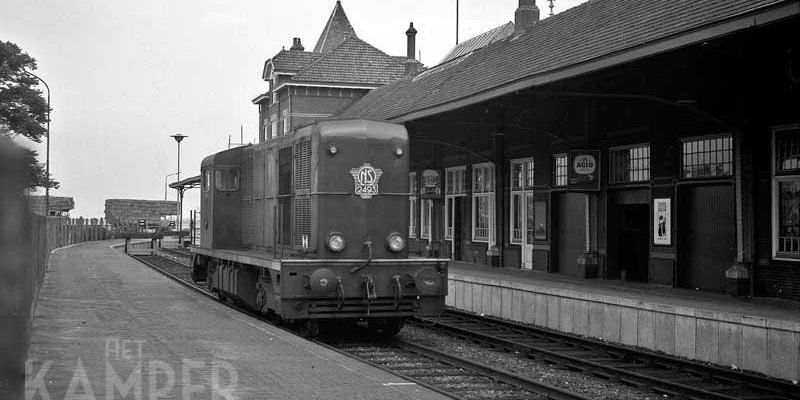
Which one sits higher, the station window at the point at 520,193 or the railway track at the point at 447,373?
the station window at the point at 520,193

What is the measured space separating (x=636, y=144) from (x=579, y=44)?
287 centimetres

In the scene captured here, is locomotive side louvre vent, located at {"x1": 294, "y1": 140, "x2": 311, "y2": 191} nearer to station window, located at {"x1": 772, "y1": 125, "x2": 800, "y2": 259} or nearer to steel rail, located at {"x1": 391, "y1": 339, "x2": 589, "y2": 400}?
steel rail, located at {"x1": 391, "y1": 339, "x2": 589, "y2": 400}

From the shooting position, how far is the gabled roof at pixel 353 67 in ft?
153

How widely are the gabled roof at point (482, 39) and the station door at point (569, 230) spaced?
578 inches

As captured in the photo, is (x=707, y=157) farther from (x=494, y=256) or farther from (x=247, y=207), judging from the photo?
(x=247, y=207)

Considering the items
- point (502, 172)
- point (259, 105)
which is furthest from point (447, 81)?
point (259, 105)

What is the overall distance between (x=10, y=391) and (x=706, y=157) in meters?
15.0

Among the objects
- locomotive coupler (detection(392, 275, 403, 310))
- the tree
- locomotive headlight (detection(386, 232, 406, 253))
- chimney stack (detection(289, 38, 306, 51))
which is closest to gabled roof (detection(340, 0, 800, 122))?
locomotive headlight (detection(386, 232, 406, 253))

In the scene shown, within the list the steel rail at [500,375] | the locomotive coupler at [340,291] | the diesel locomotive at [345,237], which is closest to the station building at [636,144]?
the diesel locomotive at [345,237]

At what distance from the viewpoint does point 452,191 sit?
27.1 meters

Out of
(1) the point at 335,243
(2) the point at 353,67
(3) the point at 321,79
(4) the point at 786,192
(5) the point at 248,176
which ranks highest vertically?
(2) the point at 353,67

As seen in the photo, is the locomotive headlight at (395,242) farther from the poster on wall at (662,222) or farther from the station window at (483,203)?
the station window at (483,203)

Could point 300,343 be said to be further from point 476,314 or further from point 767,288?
point 767,288

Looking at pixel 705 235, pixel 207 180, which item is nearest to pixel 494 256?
pixel 705 235
